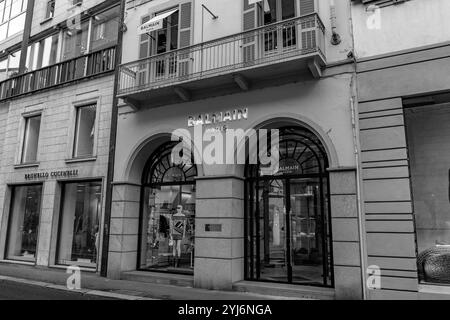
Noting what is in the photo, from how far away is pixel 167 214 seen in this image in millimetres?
12258

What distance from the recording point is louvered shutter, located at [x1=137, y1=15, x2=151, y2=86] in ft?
39.7

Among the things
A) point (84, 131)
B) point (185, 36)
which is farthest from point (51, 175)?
point (185, 36)

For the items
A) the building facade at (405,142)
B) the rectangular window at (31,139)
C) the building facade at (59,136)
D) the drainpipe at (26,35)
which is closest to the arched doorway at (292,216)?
the building facade at (405,142)

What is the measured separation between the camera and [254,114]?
10344 millimetres

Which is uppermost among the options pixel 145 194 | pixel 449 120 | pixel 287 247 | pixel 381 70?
pixel 381 70

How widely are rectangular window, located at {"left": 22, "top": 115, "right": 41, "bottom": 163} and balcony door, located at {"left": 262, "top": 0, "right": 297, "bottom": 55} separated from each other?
33.2 feet

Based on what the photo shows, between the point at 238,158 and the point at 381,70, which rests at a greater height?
the point at 381,70

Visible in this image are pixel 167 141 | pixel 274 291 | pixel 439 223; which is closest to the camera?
pixel 439 223

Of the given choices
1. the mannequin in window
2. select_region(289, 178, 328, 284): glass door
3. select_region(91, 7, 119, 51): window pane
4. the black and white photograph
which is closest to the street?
the black and white photograph

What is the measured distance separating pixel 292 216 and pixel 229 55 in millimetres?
4547

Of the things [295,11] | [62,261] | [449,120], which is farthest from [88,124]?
[449,120]

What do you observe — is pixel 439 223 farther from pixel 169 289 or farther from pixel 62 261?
pixel 62 261

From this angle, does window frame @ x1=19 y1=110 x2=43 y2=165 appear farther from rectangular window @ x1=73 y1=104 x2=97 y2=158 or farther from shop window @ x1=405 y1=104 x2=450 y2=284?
shop window @ x1=405 y1=104 x2=450 y2=284

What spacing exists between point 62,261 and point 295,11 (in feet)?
35.7
